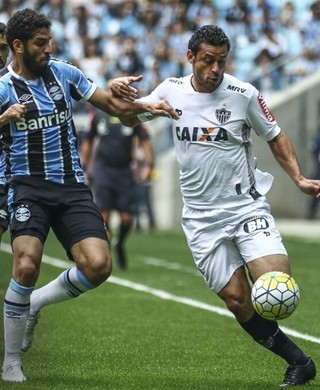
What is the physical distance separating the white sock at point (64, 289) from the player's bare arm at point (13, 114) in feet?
3.81

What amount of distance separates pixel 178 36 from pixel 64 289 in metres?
18.4

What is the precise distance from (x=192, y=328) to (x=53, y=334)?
4.24 ft

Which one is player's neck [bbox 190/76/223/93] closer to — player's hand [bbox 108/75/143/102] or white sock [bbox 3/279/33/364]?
player's hand [bbox 108/75/143/102]

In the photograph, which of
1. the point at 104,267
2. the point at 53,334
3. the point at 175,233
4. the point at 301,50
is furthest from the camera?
the point at 301,50

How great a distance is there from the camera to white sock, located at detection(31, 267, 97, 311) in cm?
799

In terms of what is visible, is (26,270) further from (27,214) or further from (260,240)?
(260,240)

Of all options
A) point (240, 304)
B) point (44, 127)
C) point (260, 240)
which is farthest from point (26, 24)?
point (240, 304)

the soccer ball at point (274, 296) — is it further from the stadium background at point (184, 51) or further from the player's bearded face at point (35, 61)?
the stadium background at point (184, 51)

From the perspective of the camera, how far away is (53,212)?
8047mm

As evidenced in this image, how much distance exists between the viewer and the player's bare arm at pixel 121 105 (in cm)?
797

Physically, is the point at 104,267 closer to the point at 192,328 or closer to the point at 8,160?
the point at 8,160

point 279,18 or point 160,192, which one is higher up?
Answer: point 279,18

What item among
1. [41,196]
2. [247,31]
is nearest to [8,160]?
[41,196]

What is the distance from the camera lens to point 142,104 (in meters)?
8.04
